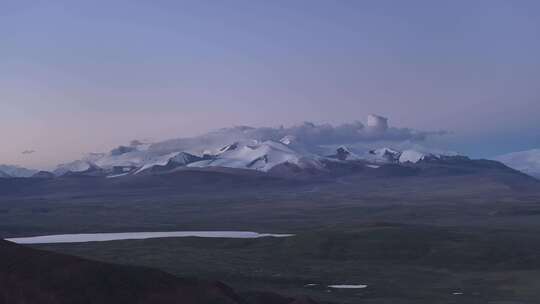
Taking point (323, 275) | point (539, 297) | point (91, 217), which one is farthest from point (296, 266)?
point (91, 217)

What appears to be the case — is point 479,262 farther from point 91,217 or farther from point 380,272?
point 91,217

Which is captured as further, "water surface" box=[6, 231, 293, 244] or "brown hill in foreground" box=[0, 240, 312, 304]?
"water surface" box=[6, 231, 293, 244]

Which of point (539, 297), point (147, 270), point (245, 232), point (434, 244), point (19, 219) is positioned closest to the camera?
point (147, 270)

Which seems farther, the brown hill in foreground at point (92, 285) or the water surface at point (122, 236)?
the water surface at point (122, 236)

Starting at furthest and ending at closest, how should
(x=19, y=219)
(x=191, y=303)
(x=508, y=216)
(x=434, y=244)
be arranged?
(x=19, y=219), (x=508, y=216), (x=434, y=244), (x=191, y=303)

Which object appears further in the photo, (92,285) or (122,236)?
(122,236)

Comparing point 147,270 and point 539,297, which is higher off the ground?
point 147,270

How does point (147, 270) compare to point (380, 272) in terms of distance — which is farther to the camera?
point (380, 272)

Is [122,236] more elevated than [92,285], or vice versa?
[92,285]
